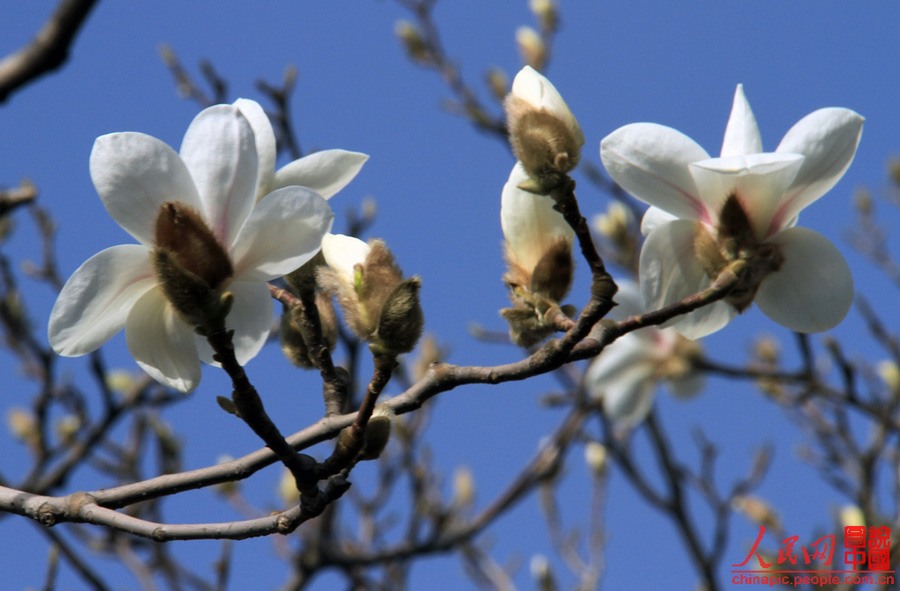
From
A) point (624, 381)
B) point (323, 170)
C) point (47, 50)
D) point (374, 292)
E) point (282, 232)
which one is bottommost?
point (374, 292)

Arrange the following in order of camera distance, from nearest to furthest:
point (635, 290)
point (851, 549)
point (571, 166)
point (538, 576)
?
1. point (571, 166)
2. point (851, 549)
3. point (635, 290)
4. point (538, 576)

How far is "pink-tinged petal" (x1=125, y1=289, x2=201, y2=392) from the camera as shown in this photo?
1177mm

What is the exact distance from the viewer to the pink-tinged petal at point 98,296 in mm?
1101

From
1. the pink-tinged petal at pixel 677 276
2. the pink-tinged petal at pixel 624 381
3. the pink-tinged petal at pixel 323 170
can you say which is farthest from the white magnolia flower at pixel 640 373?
the pink-tinged petal at pixel 323 170

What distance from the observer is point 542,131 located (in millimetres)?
1096

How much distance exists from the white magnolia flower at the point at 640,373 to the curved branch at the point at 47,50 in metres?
2.08

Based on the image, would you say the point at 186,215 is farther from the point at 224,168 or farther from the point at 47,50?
the point at 47,50

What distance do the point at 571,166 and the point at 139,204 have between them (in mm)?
541

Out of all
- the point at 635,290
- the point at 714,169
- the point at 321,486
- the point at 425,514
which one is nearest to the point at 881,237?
the point at 635,290

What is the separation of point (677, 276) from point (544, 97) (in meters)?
0.36

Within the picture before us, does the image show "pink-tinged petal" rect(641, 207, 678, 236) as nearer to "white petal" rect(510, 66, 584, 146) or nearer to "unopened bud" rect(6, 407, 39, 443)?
"white petal" rect(510, 66, 584, 146)

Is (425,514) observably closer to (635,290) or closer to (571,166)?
(635,290)

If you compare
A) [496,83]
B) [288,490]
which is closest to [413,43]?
[496,83]

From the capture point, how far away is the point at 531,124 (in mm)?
1109
